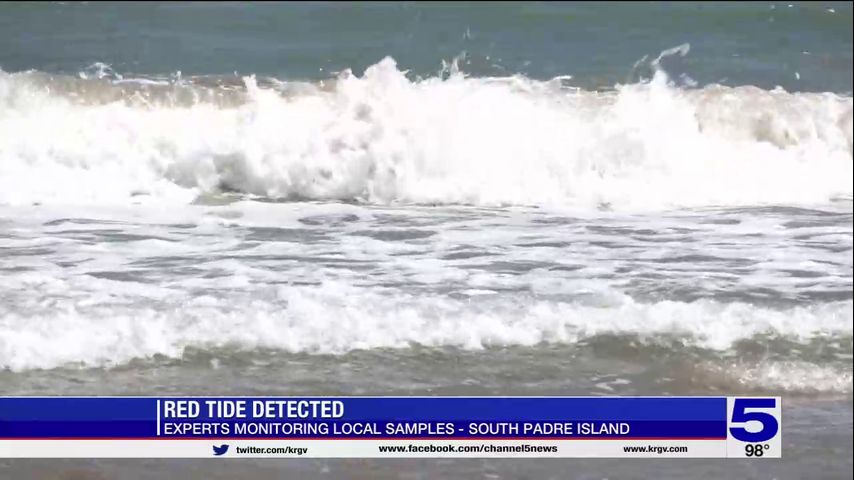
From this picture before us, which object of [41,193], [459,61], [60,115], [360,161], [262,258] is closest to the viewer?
[262,258]

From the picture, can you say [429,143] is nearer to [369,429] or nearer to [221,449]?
[369,429]

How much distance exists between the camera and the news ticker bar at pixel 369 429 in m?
4.17

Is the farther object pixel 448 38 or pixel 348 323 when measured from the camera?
pixel 448 38

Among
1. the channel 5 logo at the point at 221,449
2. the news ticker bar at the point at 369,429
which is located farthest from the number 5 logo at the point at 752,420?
the channel 5 logo at the point at 221,449

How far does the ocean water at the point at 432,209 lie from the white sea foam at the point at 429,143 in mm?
24

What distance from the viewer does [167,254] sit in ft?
19.8

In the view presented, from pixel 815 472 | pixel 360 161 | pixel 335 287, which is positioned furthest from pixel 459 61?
pixel 815 472

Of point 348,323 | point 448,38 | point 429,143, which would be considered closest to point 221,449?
point 348,323

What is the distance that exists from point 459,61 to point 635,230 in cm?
354

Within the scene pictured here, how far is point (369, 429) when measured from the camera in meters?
4.22

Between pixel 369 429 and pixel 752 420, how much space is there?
4.55 ft

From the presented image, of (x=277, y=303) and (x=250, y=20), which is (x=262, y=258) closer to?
(x=277, y=303)

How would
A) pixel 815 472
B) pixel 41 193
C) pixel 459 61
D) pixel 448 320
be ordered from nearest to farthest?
pixel 815 472 → pixel 448 320 → pixel 41 193 → pixel 459 61

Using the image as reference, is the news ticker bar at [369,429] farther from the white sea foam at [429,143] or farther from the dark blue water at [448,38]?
the dark blue water at [448,38]
